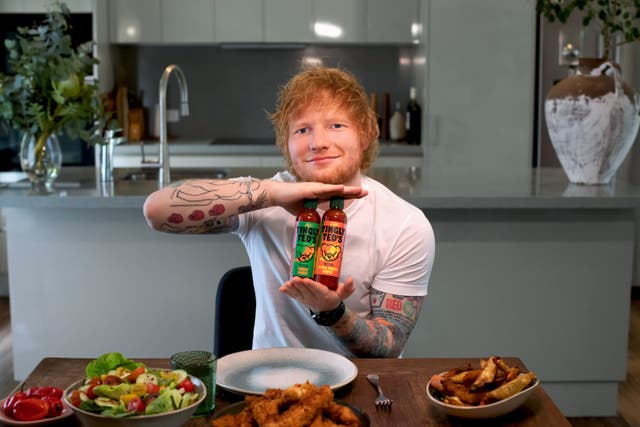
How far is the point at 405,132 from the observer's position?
549 centimetres

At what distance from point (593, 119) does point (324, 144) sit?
5.55 ft

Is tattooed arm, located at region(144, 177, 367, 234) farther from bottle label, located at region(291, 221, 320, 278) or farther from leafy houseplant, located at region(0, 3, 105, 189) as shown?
leafy houseplant, located at region(0, 3, 105, 189)

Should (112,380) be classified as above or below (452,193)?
below

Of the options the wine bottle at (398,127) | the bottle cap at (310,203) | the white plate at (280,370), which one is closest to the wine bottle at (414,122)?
the wine bottle at (398,127)

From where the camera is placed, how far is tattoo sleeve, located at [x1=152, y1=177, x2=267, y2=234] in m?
1.77

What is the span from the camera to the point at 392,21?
525cm

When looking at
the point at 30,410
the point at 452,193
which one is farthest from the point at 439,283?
the point at 30,410

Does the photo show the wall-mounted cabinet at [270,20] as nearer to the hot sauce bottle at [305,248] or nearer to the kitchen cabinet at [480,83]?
the kitchen cabinet at [480,83]

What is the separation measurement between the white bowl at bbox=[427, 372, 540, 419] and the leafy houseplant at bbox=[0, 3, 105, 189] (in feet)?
7.24

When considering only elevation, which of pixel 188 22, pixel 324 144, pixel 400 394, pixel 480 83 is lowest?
pixel 400 394

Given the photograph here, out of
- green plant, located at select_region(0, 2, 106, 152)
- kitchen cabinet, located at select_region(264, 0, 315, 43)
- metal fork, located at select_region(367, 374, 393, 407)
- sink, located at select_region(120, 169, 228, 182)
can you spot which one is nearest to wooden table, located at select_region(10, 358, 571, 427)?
metal fork, located at select_region(367, 374, 393, 407)

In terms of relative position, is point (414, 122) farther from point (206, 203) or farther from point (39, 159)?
point (206, 203)

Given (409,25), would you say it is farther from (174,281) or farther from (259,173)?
(174,281)

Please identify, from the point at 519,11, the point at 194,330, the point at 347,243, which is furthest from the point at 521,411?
the point at 519,11
